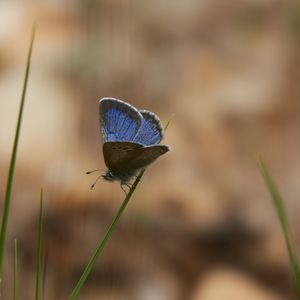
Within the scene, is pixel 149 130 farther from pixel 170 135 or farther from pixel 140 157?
pixel 170 135

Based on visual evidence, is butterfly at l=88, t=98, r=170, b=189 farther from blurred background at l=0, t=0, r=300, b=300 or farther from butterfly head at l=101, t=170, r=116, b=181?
blurred background at l=0, t=0, r=300, b=300

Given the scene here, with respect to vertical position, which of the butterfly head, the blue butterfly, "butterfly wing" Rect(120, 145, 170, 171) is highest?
the blue butterfly

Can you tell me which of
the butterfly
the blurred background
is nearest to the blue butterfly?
the butterfly

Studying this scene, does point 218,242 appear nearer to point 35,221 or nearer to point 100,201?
point 100,201

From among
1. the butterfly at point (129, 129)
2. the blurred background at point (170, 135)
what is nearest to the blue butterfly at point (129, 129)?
the butterfly at point (129, 129)

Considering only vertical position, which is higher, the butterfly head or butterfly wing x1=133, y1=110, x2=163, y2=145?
butterfly wing x1=133, y1=110, x2=163, y2=145

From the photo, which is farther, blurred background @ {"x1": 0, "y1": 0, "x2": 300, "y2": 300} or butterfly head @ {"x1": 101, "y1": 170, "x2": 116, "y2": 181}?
blurred background @ {"x1": 0, "y1": 0, "x2": 300, "y2": 300}

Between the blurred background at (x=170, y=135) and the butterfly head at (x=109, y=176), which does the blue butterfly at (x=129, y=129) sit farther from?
the blurred background at (x=170, y=135)
